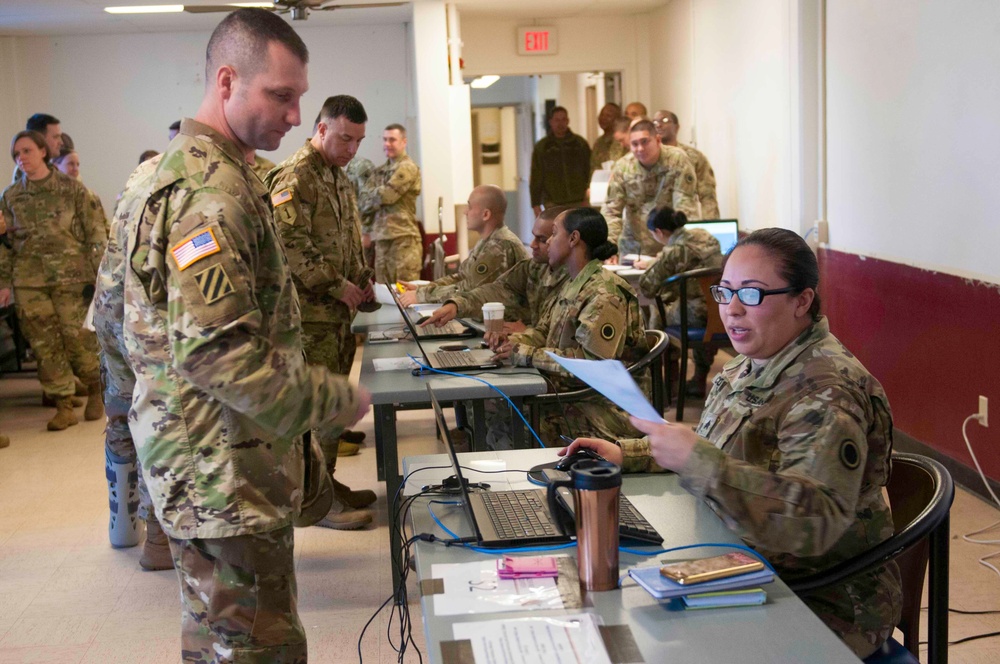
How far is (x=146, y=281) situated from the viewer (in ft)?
5.62

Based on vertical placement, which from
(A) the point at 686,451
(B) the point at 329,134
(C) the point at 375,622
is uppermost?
(B) the point at 329,134

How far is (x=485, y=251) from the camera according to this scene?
4.58 meters

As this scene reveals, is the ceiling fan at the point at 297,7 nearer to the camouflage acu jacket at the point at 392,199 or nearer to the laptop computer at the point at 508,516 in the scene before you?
the camouflage acu jacket at the point at 392,199

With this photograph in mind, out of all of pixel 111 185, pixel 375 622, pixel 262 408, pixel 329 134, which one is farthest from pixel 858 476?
pixel 111 185

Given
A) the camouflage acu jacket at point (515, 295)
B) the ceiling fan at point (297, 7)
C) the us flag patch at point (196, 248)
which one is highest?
the ceiling fan at point (297, 7)

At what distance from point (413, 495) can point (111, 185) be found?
29.6 feet

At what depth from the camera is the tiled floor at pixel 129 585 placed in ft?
9.65

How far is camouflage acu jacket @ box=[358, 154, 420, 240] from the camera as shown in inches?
325

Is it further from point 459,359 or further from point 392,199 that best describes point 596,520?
point 392,199

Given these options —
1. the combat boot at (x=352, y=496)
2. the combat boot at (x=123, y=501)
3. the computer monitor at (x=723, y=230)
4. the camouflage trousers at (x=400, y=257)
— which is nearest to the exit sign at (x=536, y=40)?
the camouflage trousers at (x=400, y=257)

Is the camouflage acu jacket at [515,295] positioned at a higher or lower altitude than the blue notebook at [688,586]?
higher

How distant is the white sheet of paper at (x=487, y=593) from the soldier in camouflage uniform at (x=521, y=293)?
2.28 meters

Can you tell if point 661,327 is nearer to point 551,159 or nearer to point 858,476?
point 858,476

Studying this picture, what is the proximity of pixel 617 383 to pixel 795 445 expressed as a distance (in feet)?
1.29
